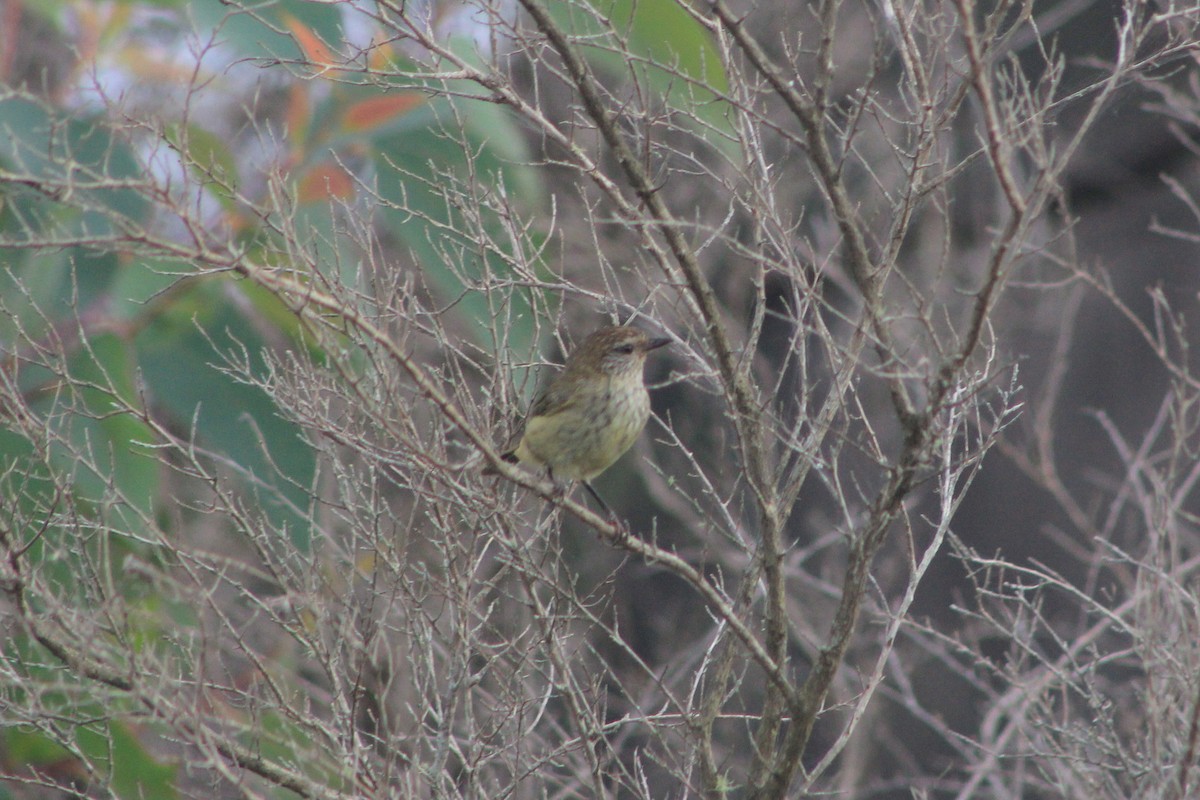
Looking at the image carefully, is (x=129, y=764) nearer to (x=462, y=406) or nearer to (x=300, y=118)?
(x=462, y=406)

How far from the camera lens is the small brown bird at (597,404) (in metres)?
5.55

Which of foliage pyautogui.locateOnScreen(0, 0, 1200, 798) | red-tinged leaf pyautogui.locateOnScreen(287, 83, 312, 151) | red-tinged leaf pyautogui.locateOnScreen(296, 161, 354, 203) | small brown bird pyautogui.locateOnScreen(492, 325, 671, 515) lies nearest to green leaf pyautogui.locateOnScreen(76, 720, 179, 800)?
foliage pyautogui.locateOnScreen(0, 0, 1200, 798)

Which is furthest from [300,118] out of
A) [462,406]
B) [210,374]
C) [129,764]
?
[462,406]

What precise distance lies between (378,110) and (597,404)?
2676mm

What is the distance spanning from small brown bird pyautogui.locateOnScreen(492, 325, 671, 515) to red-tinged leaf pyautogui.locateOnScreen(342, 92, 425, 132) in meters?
2.28

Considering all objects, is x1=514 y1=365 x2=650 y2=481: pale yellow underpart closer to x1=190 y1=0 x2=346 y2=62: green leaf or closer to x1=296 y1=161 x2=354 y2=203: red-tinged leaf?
x1=296 y1=161 x2=354 y2=203: red-tinged leaf

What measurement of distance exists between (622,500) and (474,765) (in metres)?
9.39

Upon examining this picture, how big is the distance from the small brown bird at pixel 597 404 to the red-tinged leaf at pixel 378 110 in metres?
2.28

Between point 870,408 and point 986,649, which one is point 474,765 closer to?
point 870,408

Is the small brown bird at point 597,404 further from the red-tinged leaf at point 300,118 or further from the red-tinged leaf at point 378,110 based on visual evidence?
the red-tinged leaf at point 300,118

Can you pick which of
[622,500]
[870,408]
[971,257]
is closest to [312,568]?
[870,408]

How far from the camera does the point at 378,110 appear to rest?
288 inches

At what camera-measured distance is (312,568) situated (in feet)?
12.4

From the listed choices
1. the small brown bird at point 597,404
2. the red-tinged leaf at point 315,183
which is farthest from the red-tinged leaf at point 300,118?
the small brown bird at point 597,404
